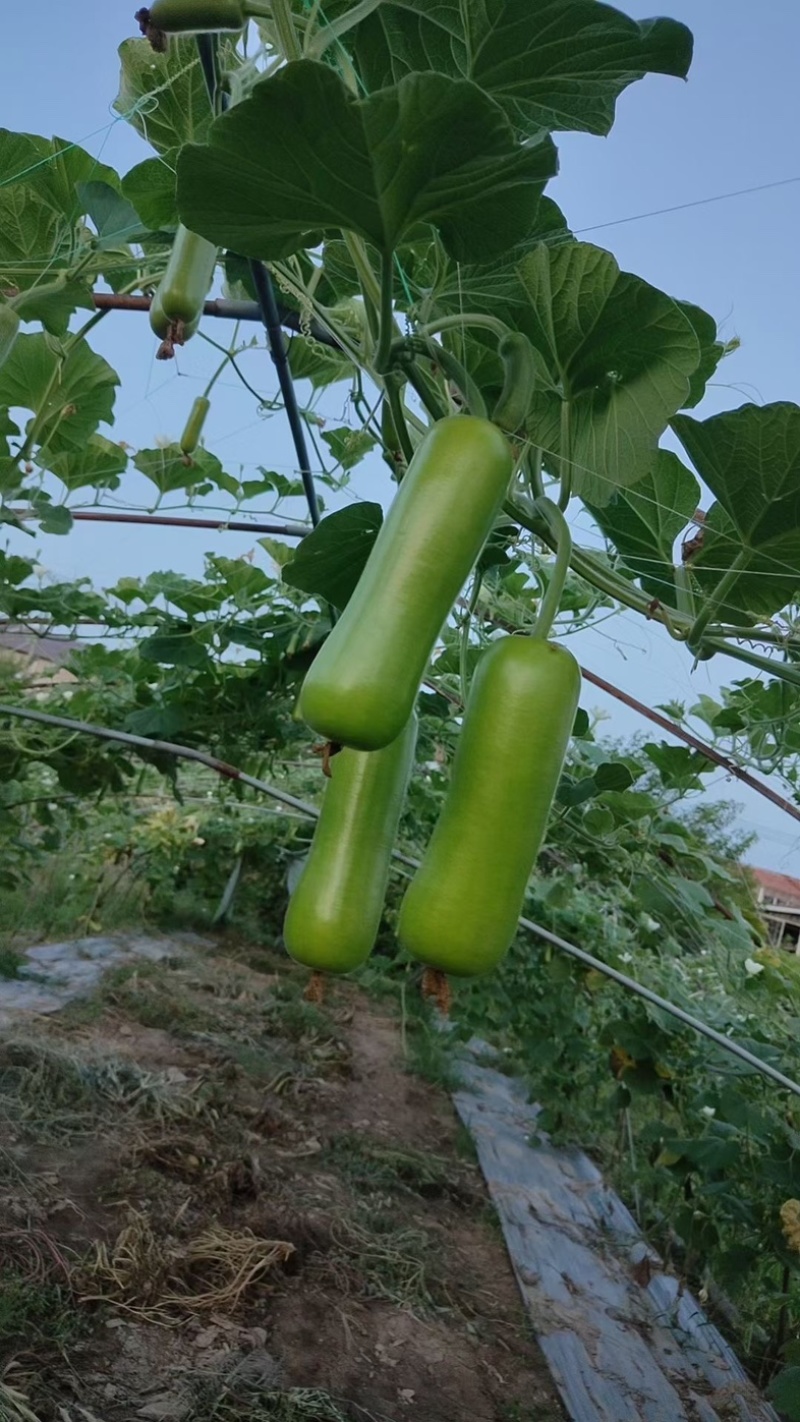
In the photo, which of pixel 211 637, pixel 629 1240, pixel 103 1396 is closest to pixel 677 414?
pixel 211 637

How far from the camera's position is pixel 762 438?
0.74 meters

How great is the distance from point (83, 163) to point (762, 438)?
0.86 m

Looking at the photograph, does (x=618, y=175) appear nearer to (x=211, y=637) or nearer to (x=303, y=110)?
(x=303, y=110)

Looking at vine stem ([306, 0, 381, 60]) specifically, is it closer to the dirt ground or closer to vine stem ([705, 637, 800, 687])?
vine stem ([705, 637, 800, 687])

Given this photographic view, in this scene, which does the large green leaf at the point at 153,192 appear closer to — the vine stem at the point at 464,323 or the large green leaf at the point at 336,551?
the large green leaf at the point at 336,551

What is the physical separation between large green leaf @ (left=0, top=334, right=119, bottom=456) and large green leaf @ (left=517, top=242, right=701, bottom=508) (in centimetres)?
86

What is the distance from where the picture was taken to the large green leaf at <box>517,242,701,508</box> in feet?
2.19

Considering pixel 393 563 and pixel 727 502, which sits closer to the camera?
pixel 393 563

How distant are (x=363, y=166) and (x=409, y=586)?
0.74 feet

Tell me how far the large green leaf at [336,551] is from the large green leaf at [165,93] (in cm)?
44

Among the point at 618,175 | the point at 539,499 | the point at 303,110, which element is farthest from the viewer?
the point at 618,175

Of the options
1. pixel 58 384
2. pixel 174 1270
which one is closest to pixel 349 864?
pixel 58 384

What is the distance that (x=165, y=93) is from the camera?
1.03m

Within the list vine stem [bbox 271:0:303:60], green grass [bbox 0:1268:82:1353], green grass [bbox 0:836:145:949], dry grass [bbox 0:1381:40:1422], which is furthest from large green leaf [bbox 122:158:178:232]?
green grass [bbox 0:836:145:949]
